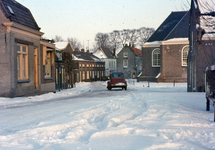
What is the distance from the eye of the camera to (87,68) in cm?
5766

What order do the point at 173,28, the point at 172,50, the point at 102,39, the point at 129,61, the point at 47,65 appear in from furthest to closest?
the point at 102,39, the point at 129,61, the point at 173,28, the point at 172,50, the point at 47,65

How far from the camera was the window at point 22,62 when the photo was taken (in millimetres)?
16594

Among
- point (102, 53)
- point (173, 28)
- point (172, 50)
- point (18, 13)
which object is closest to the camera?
point (18, 13)

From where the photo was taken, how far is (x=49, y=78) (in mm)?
22250

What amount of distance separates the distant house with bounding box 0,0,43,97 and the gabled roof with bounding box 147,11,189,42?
2776 cm

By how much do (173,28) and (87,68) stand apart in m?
23.8

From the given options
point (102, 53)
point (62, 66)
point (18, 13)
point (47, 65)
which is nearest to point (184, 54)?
point (62, 66)

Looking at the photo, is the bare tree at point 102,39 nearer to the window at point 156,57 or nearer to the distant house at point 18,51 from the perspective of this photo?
the window at point 156,57

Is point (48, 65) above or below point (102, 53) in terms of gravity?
below

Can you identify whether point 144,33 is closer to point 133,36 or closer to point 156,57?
point 133,36

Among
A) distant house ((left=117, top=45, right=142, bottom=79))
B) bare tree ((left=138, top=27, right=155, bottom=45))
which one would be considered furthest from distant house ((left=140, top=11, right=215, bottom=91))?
bare tree ((left=138, top=27, right=155, bottom=45))

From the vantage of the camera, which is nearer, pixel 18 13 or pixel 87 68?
pixel 18 13

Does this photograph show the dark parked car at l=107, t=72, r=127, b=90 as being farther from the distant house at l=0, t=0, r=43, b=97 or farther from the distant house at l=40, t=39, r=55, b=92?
the distant house at l=0, t=0, r=43, b=97

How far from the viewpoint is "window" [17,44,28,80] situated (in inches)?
653
